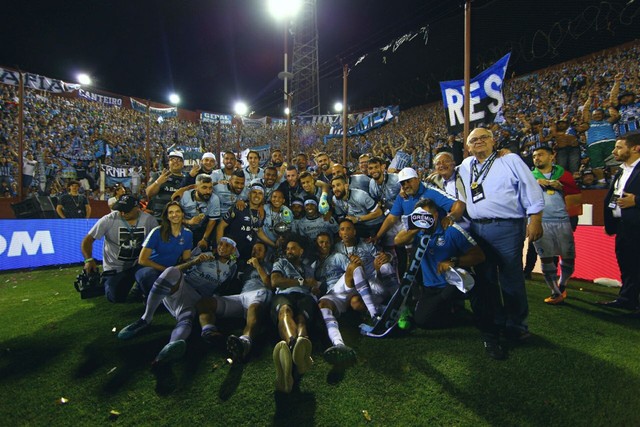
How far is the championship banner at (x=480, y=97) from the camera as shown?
720 centimetres

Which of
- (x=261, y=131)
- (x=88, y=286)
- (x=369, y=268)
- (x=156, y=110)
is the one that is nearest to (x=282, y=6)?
(x=261, y=131)

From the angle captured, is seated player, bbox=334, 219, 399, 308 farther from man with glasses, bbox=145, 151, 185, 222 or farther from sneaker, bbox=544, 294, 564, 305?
man with glasses, bbox=145, 151, 185, 222

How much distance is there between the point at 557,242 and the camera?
4820 mm

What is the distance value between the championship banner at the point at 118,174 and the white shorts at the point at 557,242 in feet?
75.8

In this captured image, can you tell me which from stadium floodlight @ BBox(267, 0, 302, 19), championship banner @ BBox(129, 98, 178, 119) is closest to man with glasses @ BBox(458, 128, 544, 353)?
stadium floodlight @ BBox(267, 0, 302, 19)

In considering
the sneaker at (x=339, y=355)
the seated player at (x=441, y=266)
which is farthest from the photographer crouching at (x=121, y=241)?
the seated player at (x=441, y=266)

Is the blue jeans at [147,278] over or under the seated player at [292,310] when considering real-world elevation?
over

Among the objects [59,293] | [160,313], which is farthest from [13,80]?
[160,313]

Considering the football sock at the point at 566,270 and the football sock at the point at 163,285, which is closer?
the football sock at the point at 163,285

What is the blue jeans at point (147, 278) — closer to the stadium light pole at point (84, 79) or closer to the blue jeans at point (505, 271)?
the blue jeans at point (505, 271)

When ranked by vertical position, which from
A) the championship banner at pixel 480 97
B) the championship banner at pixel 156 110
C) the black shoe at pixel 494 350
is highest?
the championship banner at pixel 156 110

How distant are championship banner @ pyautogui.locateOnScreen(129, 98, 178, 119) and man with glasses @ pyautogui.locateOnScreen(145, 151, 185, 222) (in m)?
30.6

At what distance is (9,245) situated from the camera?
24.0 ft

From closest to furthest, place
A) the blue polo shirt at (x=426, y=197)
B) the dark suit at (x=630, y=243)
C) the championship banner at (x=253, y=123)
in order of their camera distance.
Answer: the blue polo shirt at (x=426, y=197), the dark suit at (x=630, y=243), the championship banner at (x=253, y=123)
